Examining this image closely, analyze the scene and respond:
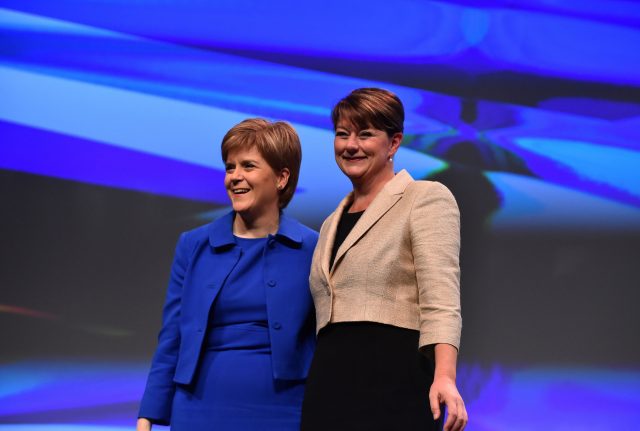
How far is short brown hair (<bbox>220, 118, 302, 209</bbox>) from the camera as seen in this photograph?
2098 millimetres

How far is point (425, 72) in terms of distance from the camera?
3.39 meters

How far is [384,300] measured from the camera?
1700 millimetres

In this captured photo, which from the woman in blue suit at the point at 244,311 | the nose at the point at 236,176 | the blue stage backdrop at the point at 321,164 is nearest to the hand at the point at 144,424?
the woman in blue suit at the point at 244,311

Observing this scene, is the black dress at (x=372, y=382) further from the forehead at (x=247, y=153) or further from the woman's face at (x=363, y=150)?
the forehead at (x=247, y=153)

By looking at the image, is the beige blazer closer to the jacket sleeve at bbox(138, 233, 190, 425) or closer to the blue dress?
the blue dress

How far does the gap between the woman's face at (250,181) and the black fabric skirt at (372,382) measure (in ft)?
1.48

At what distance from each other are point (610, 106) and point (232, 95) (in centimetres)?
145

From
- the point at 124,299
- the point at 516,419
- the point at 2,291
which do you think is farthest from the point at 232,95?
the point at 516,419

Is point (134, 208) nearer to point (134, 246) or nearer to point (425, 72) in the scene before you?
point (134, 246)

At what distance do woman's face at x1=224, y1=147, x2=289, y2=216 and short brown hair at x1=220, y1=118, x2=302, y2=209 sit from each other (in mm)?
13

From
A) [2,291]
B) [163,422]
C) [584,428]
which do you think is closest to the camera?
[163,422]

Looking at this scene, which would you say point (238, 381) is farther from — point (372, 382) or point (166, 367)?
point (372, 382)

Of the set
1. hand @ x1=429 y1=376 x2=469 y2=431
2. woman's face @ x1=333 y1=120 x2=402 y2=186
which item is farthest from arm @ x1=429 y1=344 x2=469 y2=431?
woman's face @ x1=333 y1=120 x2=402 y2=186

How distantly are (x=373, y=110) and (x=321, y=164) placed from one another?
1.60m
